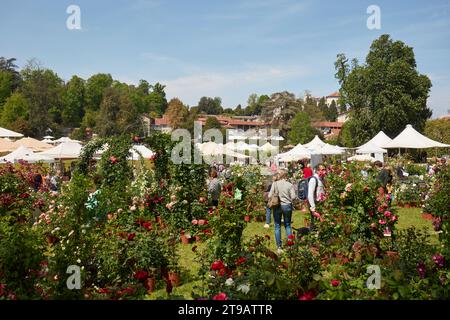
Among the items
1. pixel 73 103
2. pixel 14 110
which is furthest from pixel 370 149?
pixel 73 103

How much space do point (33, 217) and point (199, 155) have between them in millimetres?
3725

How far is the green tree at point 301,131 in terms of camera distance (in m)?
58.9

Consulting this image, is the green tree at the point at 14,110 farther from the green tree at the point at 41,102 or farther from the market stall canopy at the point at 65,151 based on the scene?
the market stall canopy at the point at 65,151

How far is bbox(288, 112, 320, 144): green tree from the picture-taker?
5894cm

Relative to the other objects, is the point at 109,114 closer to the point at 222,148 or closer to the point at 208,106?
the point at 222,148

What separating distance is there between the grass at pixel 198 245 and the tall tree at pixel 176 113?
216ft

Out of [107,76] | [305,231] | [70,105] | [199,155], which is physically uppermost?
[107,76]

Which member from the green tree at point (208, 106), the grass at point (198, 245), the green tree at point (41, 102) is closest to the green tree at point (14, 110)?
the green tree at point (41, 102)

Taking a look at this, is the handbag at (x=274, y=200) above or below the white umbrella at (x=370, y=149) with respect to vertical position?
below

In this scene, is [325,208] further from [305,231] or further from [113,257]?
[113,257]

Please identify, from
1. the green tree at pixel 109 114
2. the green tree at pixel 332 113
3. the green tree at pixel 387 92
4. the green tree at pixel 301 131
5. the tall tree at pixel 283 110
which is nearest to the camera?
the green tree at pixel 387 92

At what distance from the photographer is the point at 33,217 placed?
29.2ft
